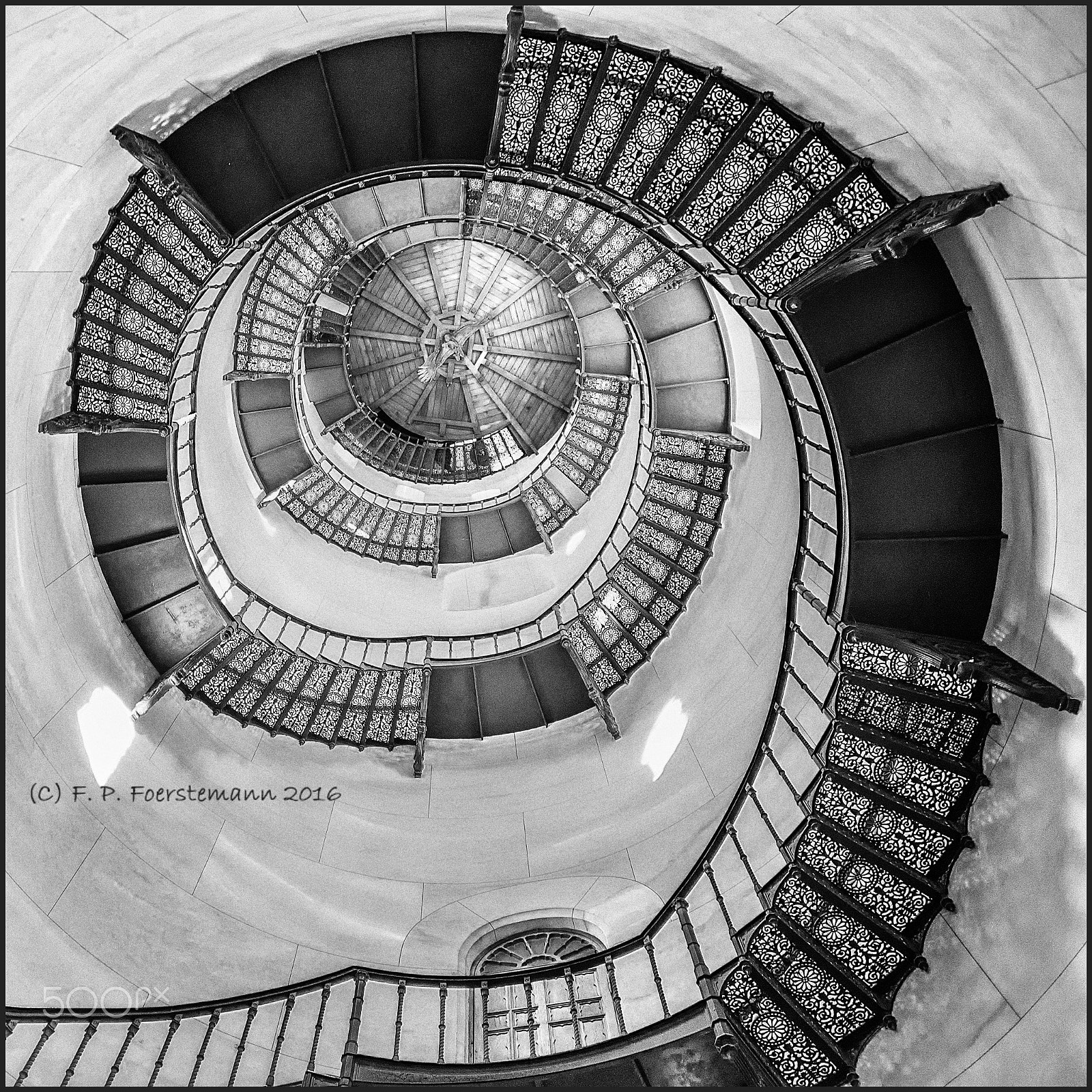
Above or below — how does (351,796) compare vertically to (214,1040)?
above

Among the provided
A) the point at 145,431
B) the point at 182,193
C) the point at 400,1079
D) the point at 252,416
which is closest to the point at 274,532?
the point at 252,416

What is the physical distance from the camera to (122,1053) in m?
6.15

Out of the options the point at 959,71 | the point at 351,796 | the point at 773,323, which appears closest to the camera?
the point at 959,71

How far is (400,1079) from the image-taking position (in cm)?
585

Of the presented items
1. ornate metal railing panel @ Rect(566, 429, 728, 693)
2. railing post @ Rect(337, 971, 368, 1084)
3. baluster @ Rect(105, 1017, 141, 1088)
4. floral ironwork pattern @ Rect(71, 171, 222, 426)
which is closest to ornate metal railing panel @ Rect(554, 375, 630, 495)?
ornate metal railing panel @ Rect(566, 429, 728, 693)

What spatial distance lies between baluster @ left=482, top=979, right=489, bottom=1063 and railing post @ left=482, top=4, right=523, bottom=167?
727 centimetres

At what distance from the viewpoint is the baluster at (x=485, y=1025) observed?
7281 millimetres

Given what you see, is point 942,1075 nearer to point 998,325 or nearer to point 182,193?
point 998,325

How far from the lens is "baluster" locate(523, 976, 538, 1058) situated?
270 inches

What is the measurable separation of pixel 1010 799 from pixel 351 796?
24.1 feet

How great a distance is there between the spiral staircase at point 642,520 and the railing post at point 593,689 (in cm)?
8

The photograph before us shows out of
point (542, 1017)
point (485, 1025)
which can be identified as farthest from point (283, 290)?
point (542, 1017)

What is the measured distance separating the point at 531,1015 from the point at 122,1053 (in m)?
3.44

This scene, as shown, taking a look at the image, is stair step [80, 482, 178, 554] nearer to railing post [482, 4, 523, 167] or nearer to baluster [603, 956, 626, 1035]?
railing post [482, 4, 523, 167]
